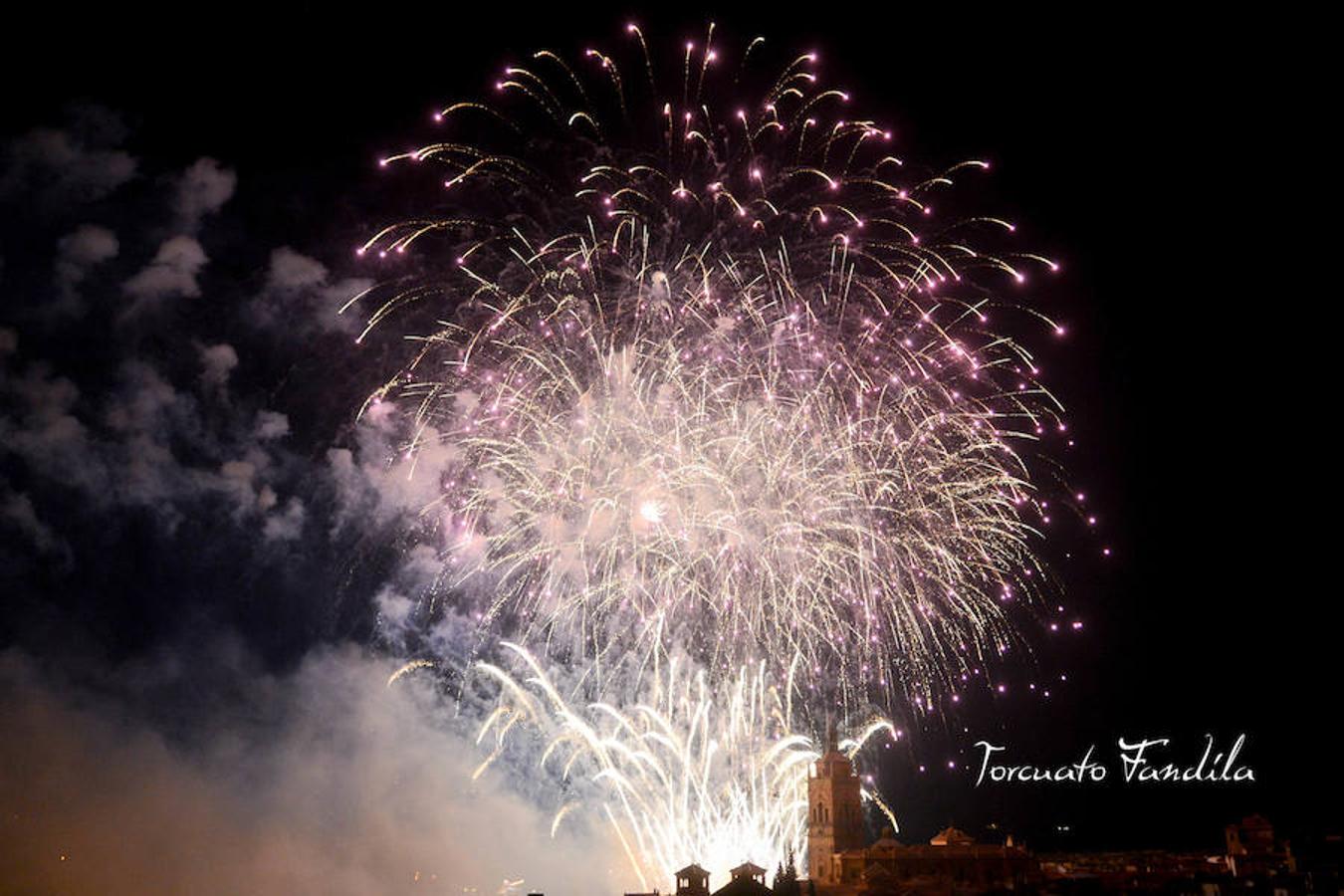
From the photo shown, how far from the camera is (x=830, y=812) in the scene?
64.7 metres

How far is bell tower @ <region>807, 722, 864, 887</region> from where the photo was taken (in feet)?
209

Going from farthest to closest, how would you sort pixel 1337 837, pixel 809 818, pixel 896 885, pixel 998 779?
1. pixel 998 779
2. pixel 809 818
3. pixel 896 885
4. pixel 1337 837

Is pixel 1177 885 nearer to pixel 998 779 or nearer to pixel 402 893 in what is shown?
pixel 998 779

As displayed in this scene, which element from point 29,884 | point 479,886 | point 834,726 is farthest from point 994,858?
point 29,884

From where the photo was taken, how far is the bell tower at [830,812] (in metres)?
63.8

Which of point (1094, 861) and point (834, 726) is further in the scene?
point (834, 726)

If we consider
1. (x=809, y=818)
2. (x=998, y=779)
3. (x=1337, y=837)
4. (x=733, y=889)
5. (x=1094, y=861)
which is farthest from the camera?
(x=998, y=779)

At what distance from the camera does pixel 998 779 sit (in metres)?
84.2

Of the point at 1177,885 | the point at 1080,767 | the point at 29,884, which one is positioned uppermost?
the point at 1080,767

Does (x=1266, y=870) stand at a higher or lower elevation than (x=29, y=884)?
lower

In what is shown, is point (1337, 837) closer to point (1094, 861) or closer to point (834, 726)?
point (1094, 861)

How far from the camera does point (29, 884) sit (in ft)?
177

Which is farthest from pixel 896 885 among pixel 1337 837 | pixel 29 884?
pixel 29 884

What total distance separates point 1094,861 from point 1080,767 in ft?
52.6
